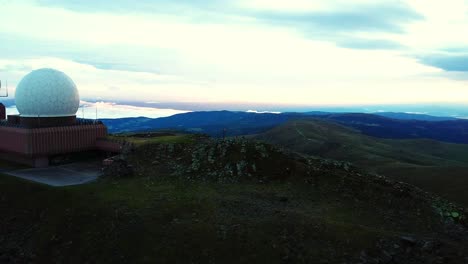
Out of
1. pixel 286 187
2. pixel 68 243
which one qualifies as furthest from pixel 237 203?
pixel 68 243

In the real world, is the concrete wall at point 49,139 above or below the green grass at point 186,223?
above

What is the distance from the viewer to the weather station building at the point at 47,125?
3638 cm

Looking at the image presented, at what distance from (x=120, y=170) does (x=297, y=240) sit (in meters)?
16.6

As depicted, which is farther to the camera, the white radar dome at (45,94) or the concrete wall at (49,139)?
the white radar dome at (45,94)

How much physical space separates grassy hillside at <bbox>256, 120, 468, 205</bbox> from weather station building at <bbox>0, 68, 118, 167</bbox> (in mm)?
52121

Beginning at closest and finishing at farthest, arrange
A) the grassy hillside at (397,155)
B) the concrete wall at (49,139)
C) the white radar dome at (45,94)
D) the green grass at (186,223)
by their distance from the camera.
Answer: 1. the green grass at (186,223)
2. the concrete wall at (49,139)
3. the white radar dome at (45,94)
4. the grassy hillside at (397,155)

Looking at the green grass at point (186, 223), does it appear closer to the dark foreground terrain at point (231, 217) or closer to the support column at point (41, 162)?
the dark foreground terrain at point (231, 217)

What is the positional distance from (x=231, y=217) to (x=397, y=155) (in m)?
112

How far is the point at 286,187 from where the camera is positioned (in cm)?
2764

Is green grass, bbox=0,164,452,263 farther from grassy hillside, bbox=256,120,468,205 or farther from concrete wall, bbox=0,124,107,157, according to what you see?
grassy hillside, bbox=256,120,468,205

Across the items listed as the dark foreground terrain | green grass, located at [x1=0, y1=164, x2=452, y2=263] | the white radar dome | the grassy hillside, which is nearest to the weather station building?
the white radar dome

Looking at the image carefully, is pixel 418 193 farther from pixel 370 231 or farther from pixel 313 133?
pixel 313 133

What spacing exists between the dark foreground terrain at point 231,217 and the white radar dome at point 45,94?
1099 centimetres

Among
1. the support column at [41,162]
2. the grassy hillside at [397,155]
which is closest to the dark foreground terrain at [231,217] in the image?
the support column at [41,162]
